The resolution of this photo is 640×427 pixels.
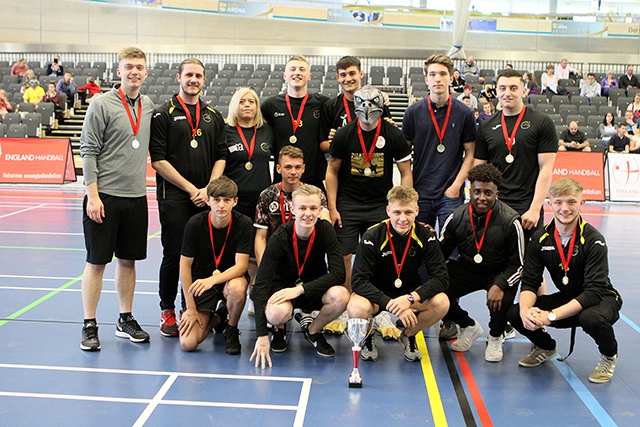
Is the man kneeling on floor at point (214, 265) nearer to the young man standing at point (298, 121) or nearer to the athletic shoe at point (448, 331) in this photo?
the young man standing at point (298, 121)

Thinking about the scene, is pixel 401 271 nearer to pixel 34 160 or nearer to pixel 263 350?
pixel 263 350

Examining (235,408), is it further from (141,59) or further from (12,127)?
(12,127)

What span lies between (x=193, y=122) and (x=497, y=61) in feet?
71.4

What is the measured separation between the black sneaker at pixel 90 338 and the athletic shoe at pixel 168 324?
581mm

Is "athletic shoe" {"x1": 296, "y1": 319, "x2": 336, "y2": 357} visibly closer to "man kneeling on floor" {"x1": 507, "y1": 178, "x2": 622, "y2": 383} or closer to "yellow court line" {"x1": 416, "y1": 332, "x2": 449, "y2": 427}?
"yellow court line" {"x1": 416, "y1": 332, "x2": 449, "y2": 427}

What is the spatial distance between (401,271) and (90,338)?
8.44ft

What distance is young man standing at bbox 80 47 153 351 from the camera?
5266 mm

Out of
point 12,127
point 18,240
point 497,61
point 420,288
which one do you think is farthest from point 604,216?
point 12,127

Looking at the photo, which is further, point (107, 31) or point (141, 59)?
point (107, 31)

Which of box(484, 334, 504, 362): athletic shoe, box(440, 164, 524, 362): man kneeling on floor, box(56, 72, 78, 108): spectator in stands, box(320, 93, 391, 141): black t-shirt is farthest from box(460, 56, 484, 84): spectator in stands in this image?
box(484, 334, 504, 362): athletic shoe

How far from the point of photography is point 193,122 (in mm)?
5746

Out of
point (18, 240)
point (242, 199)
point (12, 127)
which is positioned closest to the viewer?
point (242, 199)

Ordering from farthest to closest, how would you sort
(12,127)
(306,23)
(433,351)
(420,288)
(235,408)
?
1. (306,23)
2. (12,127)
3. (433,351)
4. (420,288)
5. (235,408)

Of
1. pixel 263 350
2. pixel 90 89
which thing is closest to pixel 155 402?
pixel 263 350
